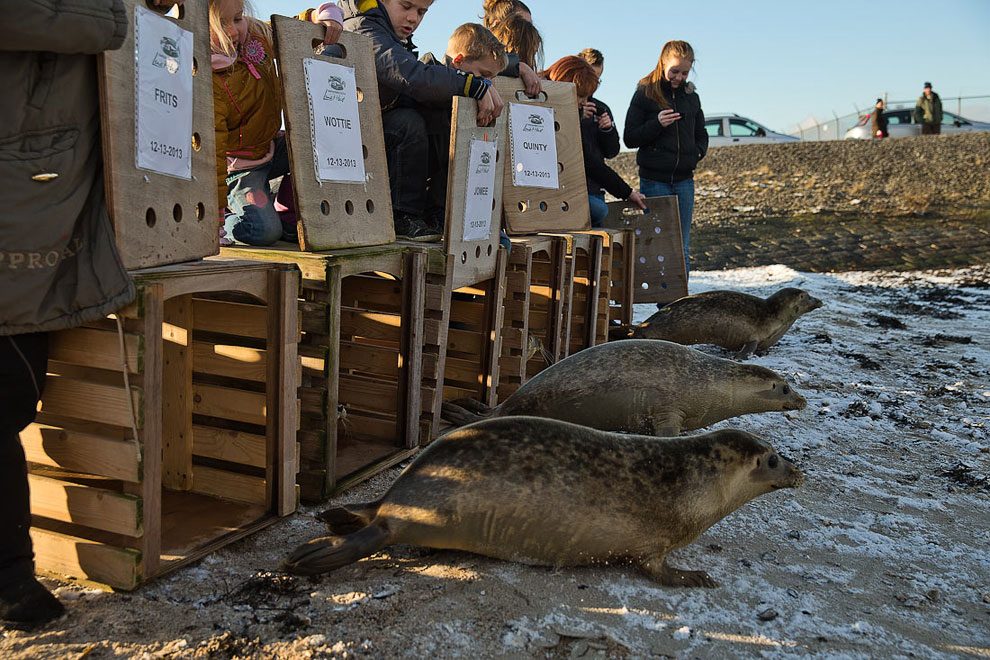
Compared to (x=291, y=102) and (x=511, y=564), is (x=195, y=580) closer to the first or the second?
(x=511, y=564)

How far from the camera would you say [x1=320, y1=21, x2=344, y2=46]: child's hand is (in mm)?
3471

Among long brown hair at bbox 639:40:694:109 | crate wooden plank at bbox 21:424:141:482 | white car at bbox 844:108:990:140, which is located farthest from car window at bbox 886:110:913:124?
crate wooden plank at bbox 21:424:141:482

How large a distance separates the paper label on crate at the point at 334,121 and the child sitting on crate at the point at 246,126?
0.53 ft

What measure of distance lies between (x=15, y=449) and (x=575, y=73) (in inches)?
201

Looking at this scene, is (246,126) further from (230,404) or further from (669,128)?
(669,128)

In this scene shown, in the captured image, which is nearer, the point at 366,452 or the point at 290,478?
the point at 290,478

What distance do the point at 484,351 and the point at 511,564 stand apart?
1.83 metres

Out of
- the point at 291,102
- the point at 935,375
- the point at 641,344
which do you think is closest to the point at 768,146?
the point at 935,375

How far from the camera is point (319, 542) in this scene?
107 inches

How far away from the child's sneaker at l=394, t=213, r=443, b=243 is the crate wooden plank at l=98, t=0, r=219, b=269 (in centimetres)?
141

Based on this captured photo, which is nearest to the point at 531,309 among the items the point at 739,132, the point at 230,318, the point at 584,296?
the point at 584,296

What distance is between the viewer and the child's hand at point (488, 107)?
163 inches

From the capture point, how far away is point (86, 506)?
2600 millimetres

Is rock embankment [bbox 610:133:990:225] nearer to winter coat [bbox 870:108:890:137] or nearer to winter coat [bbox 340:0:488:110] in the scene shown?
winter coat [bbox 870:108:890:137]
